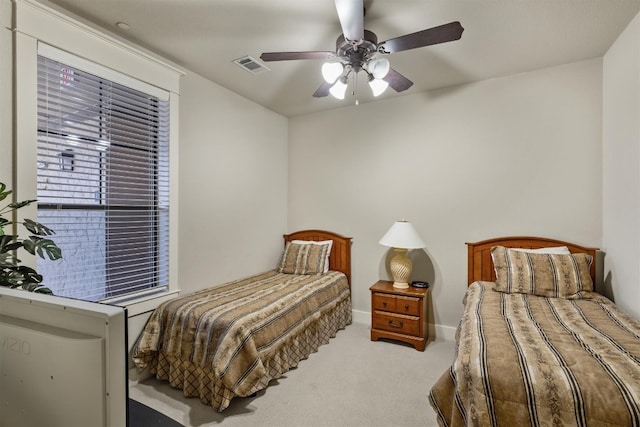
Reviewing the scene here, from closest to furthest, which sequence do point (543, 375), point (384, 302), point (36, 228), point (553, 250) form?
point (543, 375)
point (36, 228)
point (553, 250)
point (384, 302)

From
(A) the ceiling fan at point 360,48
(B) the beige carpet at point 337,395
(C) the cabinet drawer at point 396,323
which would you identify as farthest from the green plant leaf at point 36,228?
(C) the cabinet drawer at point 396,323

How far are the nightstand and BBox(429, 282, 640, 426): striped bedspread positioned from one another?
3.67 ft

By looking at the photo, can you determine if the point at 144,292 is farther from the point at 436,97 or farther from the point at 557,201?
the point at 557,201

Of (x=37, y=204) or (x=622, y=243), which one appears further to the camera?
(x=622, y=243)

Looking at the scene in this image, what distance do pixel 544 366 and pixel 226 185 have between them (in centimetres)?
288

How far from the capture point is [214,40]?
236 cm

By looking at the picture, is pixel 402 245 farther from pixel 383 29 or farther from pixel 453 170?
pixel 383 29

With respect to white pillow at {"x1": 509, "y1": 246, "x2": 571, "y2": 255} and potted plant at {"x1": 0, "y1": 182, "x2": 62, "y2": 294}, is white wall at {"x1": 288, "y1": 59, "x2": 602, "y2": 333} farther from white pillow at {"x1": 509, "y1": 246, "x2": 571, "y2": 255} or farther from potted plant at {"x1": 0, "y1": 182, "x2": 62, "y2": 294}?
potted plant at {"x1": 0, "y1": 182, "x2": 62, "y2": 294}

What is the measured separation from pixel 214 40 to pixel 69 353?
241 centimetres

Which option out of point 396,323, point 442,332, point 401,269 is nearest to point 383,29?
point 401,269

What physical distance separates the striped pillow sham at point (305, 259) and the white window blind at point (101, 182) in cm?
136

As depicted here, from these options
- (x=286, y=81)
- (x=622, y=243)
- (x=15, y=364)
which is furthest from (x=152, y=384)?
(x=622, y=243)

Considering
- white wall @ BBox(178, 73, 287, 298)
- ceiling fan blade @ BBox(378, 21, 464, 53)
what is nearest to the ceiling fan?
ceiling fan blade @ BBox(378, 21, 464, 53)

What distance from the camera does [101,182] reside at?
86.7 inches
